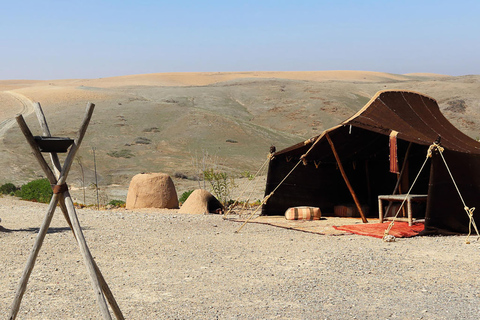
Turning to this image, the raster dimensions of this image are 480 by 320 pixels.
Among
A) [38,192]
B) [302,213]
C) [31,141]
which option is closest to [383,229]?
[302,213]

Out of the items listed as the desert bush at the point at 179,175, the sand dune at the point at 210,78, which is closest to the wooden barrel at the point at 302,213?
the desert bush at the point at 179,175

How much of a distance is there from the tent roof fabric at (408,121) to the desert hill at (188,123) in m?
11.1

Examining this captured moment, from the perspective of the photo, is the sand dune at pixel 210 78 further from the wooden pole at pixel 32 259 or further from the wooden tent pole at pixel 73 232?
the wooden pole at pixel 32 259

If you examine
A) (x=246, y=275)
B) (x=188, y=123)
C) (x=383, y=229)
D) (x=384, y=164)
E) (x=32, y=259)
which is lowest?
(x=188, y=123)

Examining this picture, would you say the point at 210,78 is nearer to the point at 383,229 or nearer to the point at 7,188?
the point at 7,188

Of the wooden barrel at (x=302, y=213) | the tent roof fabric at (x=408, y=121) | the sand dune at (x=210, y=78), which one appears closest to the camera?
the tent roof fabric at (x=408, y=121)

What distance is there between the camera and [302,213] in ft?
37.1

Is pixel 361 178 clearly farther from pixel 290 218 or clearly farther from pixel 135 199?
pixel 135 199

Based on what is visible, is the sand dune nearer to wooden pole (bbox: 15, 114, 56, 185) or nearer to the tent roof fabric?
the tent roof fabric

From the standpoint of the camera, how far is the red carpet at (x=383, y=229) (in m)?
8.86

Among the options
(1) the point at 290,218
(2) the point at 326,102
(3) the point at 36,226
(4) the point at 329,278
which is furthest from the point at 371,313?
(2) the point at 326,102

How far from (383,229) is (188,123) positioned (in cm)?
2591

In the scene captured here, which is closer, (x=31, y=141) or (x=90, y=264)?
(x=90, y=264)

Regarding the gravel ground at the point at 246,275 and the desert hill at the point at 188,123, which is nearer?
the gravel ground at the point at 246,275
